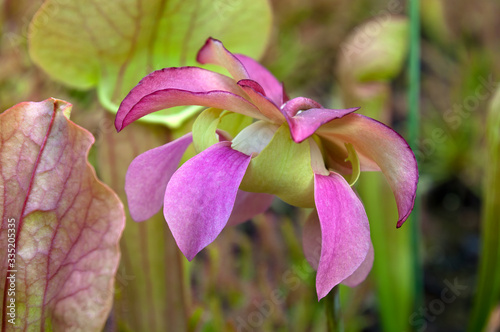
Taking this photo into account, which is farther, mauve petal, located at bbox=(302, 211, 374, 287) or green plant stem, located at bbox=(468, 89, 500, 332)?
green plant stem, located at bbox=(468, 89, 500, 332)

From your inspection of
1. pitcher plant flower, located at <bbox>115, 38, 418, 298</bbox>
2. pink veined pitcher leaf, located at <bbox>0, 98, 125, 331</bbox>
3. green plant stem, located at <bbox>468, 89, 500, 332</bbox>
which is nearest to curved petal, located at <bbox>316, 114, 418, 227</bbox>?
pitcher plant flower, located at <bbox>115, 38, 418, 298</bbox>

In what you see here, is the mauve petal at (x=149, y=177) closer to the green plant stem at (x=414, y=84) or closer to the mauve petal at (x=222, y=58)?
the mauve petal at (x=222, y=58)

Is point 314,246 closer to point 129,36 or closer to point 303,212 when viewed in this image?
point 129,36

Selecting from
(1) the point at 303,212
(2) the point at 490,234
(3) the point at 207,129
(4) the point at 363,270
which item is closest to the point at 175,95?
(3) the point at 207,129

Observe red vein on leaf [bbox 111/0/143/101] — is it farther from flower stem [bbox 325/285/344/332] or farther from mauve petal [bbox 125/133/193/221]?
flower stem [bbox 325/285/344/332]

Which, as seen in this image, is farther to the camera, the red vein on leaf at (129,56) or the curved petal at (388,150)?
the red vein on leaf at (129,56)

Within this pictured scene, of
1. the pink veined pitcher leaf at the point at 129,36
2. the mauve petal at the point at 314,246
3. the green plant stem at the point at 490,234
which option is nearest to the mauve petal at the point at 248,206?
the mauve petal at the point at 314,246
